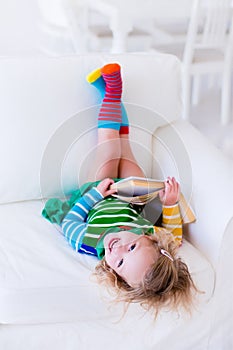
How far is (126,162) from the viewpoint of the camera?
1818 millimetres

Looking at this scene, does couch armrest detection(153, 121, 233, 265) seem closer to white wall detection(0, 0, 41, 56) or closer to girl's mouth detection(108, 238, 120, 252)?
girl's mouth detection(108, 238, 120, 252)

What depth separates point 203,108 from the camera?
3.56 metres

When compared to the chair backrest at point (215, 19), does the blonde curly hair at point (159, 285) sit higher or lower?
lower

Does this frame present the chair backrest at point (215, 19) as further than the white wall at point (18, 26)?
No

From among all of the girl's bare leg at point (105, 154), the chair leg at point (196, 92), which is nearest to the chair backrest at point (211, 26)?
the chair leg at point (196, 92)

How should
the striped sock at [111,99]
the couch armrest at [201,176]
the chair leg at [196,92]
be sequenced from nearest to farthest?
1. the couch armrest at [201,176]
2. the striped sock at [111,99]
3. the chair leg at [196,92]

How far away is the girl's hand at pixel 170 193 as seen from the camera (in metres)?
1.65

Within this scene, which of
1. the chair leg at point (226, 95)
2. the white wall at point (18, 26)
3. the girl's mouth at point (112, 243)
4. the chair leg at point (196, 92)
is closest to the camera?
the girl's mouth at point (112, 243)

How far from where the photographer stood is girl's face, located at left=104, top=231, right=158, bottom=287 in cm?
145

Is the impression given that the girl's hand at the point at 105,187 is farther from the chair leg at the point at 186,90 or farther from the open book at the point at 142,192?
the chair leg at the point at 186,90

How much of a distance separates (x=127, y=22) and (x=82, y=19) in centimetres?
58

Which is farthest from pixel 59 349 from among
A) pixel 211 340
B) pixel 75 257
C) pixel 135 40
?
pixel 135 40

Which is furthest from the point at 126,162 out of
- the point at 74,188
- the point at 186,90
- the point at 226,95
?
the point at 226,95

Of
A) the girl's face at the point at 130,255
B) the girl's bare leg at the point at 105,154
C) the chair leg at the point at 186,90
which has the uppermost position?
the girl's bare leg at the point at 105,154
